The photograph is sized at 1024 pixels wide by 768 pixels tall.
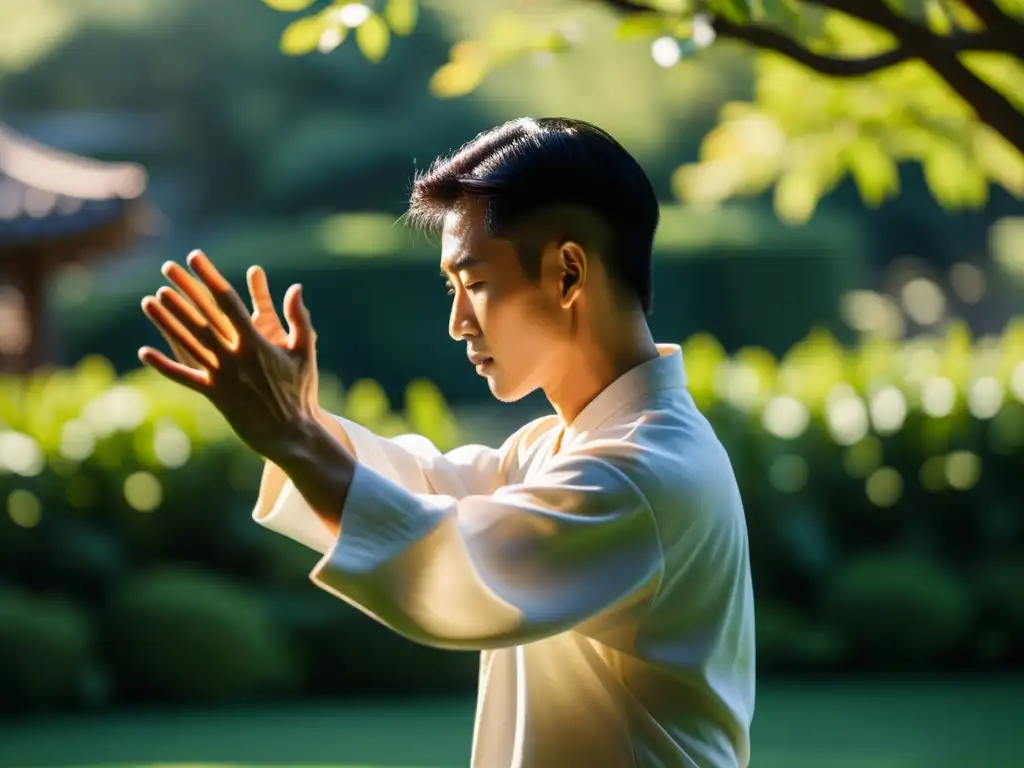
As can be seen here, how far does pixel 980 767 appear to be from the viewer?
18.4ft

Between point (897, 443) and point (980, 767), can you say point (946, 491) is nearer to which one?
point (897, 443)

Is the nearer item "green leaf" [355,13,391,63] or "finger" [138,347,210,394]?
"finger" [138,347,210,394]

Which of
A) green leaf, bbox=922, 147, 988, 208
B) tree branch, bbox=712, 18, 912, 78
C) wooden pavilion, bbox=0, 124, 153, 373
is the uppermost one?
tree branch, bbox=712, 18, 912, 78

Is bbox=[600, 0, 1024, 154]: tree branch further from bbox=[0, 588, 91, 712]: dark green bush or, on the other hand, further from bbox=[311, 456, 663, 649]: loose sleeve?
bbox=[0, 588, 91, 712]: dark green bush

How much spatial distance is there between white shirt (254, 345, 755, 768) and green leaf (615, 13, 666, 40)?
4.51ft

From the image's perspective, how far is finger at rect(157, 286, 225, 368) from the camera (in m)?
1.49

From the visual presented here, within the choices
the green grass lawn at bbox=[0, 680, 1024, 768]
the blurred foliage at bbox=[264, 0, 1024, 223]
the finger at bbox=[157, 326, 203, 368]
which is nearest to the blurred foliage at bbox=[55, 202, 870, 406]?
the green grass lawn at bbox=[0, 680, 1024, 768]

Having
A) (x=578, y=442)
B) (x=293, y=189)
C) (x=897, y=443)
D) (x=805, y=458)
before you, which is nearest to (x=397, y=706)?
(x=805, y=458)

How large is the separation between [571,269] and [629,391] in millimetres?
164

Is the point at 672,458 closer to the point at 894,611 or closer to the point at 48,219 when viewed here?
the point at 894,611

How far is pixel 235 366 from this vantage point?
1.49 m

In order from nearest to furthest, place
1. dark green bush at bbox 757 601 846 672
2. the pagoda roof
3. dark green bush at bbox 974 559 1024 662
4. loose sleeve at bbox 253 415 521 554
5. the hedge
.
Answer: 1. loose sleeve at bbox 253 415 521 554
2. the hedge
3. dark green bush at bbox 757 601 846 672
4. dark green bush at bbox 974 559 1024 662
5. the pagoda roof

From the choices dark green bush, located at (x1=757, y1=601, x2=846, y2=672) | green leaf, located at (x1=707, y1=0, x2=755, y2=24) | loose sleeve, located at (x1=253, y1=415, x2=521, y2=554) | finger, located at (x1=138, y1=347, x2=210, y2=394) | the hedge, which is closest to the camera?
finger, located at (x1=138, y1=347, x2=210, y2=394)

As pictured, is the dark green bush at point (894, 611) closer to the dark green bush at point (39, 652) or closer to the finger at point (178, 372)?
the dark green bush at point (39, 652)
